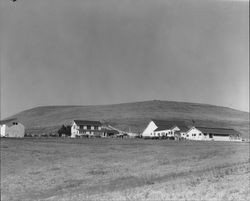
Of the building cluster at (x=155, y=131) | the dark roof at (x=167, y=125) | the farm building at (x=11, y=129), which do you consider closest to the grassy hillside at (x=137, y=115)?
the building cluster at (x=155, y=131)

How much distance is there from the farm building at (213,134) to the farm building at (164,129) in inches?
161

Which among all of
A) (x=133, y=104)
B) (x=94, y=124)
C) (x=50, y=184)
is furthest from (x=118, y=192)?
(x=133, y=104)

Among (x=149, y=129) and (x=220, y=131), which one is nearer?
(x=220, y=131)

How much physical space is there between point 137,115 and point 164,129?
26588 mm

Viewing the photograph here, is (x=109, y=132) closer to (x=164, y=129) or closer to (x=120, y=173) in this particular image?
(x=164, y=129)

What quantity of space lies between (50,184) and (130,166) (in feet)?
30.4

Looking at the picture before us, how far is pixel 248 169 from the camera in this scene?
28188mm

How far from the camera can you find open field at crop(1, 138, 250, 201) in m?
23.1

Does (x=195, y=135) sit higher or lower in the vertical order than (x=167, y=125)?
lower

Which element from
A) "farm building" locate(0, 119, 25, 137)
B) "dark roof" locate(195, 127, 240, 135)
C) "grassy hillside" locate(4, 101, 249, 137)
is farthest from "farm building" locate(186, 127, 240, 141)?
"farm building" locate(0, 119, 25, 137)

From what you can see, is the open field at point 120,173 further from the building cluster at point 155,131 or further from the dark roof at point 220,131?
the dark roof at point 220,131

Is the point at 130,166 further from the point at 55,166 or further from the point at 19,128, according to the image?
the point at 19,128

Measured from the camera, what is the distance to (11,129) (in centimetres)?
9425

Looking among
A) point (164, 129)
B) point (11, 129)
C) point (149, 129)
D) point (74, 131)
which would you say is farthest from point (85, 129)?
point (11, 129)
